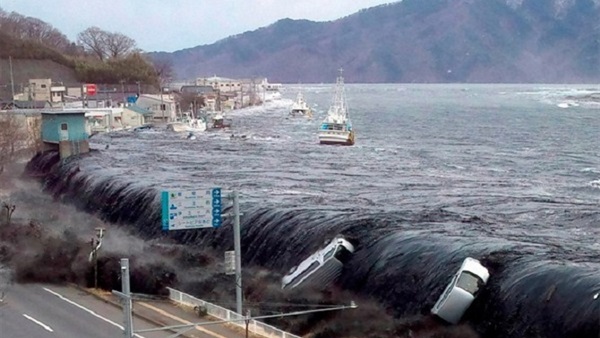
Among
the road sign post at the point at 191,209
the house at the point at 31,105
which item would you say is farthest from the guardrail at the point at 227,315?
the house at the point at 31,105

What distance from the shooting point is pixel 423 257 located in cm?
1692

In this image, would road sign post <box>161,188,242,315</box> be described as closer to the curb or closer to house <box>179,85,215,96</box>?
the curb

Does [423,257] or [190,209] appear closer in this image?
[190,209]

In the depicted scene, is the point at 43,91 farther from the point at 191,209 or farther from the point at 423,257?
the point at 191,209

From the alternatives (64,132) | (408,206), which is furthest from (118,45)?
(408,206)

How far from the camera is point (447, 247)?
17312 millimetres

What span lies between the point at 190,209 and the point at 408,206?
12.3m

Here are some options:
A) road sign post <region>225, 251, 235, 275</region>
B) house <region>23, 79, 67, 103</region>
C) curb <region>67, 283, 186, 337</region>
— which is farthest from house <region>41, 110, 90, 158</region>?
house <region>23, 79, 67, 103</region>

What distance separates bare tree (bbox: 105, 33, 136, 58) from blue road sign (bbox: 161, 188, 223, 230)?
97038 mm

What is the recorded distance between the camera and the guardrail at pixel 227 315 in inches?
521

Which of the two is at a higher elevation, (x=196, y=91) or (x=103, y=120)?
(x=103, y=120)

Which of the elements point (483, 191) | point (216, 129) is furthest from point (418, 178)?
point (216, 129)

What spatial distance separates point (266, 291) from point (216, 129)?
156 feet

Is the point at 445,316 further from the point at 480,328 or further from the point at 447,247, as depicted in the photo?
the point at 447,247
